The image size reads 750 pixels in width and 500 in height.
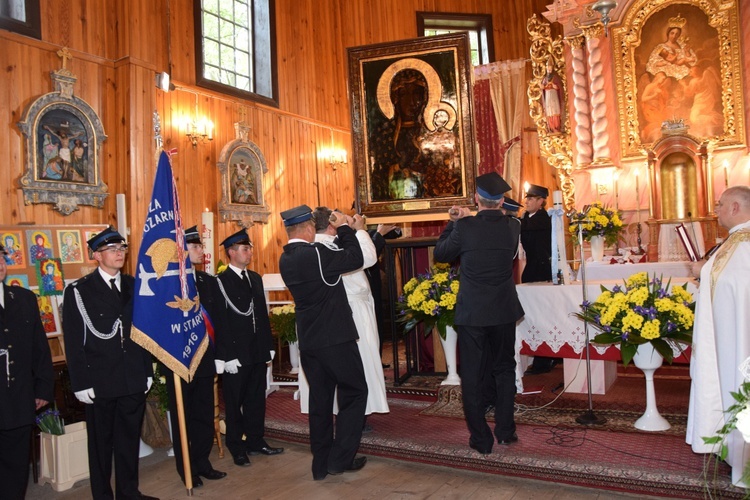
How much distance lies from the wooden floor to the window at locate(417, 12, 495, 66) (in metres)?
11.4

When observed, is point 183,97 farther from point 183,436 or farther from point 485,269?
point 485,269

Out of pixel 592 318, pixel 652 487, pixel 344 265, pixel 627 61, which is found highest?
pixel 627 61

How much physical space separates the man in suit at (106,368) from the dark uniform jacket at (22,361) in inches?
9.3

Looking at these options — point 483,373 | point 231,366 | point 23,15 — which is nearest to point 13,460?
point 231,366

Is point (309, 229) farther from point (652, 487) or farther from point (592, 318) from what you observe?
point (652, 487)

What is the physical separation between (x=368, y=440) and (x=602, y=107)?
8.02 meters

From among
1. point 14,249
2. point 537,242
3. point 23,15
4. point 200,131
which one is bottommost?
point 537,242

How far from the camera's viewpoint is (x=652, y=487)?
3865mm

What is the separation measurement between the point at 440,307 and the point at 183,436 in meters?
2.63

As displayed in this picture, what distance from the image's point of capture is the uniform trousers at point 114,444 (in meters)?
4.05

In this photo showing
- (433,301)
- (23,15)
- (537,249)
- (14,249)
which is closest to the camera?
(433,301)

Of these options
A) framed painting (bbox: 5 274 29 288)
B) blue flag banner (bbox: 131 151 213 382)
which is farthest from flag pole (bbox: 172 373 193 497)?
framed painting (bbox: 5 274 29 288)

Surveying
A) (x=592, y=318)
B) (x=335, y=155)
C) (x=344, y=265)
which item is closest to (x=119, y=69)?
(x=335, y=155)

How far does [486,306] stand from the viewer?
4.49 meters
